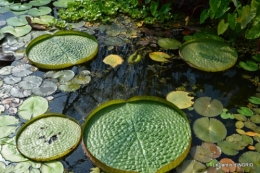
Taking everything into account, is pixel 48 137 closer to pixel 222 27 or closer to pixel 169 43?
pixel 169 43

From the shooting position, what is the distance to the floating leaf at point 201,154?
1608mm

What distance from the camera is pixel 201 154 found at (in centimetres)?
163

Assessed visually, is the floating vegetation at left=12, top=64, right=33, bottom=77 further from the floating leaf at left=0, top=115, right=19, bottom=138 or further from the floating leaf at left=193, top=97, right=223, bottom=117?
the floating leaf at left=193, top=97, right=223, bottom=117

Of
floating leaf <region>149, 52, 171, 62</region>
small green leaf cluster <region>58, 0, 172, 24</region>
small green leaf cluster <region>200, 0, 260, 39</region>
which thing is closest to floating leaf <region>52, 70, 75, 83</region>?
floating leaf <region>149, 52, 171, 62</region>

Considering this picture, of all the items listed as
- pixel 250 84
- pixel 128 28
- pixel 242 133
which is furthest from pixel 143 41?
pixel 242 133

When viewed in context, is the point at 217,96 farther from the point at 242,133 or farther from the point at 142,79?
the point at 142,79

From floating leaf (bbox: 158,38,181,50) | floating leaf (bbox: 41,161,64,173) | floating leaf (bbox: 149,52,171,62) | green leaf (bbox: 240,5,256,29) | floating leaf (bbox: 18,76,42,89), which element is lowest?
floating leaf (bbox: 41,161,64,173)

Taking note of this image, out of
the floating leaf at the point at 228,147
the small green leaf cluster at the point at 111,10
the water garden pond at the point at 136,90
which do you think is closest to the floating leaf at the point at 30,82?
the water garden pond at the point at 136,90

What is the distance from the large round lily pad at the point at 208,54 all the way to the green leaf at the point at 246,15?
206 millimetres

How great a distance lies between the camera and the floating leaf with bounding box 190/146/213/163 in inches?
63.3

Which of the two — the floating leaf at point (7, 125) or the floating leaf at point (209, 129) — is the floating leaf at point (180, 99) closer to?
the floating leaf at point (209, 129)

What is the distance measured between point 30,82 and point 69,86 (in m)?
0.25

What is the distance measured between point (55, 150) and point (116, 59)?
2.79 feet

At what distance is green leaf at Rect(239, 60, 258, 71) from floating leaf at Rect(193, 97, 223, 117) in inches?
15.7
